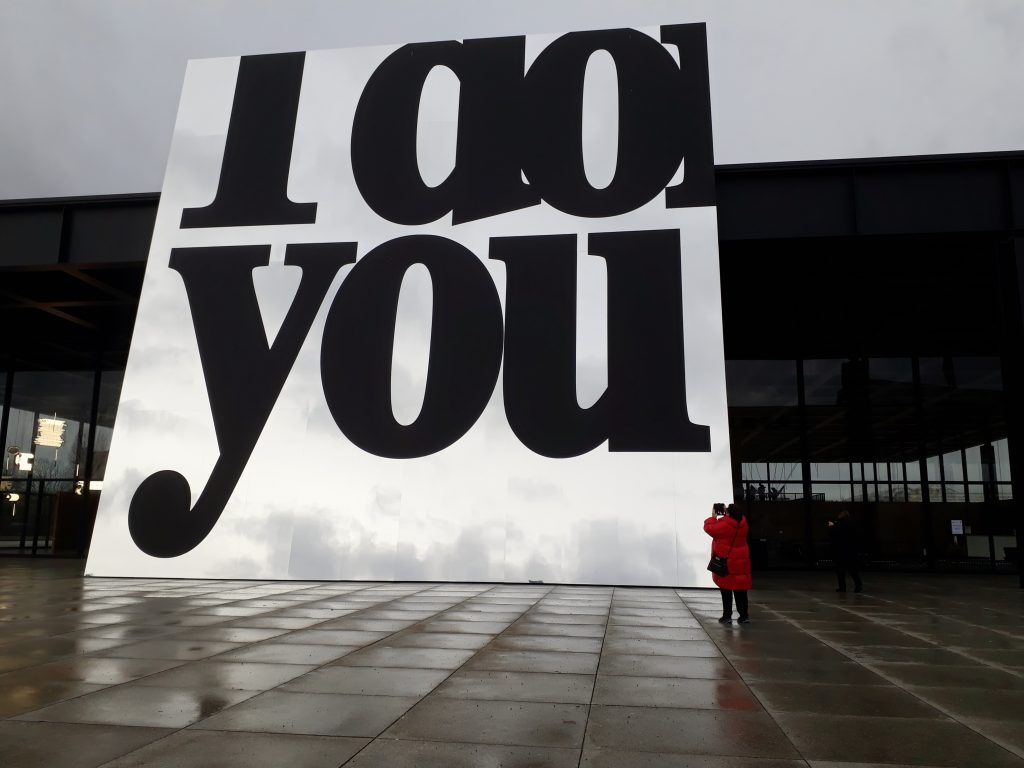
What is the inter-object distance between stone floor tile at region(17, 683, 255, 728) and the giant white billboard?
30.2 feet

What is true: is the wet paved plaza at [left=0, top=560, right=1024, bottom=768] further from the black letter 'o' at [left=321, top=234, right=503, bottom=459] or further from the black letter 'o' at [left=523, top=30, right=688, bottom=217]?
the black letter 'o' at [left=523, top=30, right=688, bottom=217]

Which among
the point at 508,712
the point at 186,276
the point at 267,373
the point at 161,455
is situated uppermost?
the point at 186,276

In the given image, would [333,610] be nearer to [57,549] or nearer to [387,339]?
[387,339]

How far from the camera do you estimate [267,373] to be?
15703mm

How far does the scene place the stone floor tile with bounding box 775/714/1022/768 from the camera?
419 centimetres

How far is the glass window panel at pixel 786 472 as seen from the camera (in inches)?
773

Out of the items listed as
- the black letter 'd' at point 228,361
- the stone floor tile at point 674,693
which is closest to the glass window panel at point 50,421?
the black letter 'd' at point 228,361

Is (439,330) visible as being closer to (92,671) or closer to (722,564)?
(722,564)

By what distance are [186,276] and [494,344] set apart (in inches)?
267

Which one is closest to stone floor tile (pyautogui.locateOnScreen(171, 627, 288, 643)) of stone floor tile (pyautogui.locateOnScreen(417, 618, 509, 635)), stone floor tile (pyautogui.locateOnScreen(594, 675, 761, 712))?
stone floor tile (pyautogui.locateOnScreen(417, 618, 509, 635))

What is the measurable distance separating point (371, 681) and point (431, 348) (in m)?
10.2

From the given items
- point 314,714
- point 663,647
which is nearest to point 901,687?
point 663,647

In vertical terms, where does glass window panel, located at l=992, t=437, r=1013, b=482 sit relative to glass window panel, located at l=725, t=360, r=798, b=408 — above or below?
below

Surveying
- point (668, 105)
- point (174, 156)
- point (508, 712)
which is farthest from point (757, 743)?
point (174, 156)
